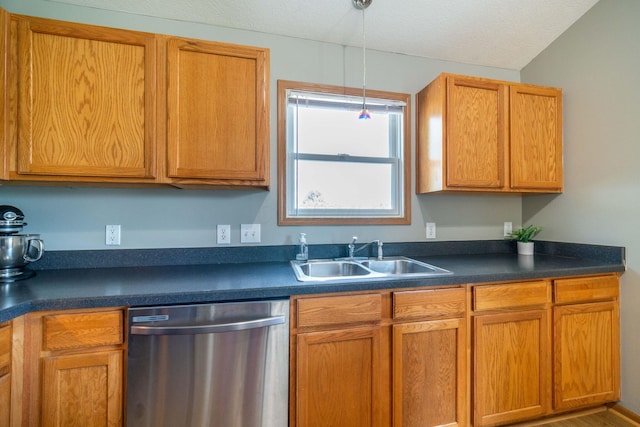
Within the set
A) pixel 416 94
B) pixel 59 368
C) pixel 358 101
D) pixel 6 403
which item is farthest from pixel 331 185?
pixel 6 403

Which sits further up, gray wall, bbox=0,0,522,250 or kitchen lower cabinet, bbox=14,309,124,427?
gray wall, bbox=0,0,522,250

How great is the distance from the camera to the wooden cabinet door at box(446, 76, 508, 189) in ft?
6.21

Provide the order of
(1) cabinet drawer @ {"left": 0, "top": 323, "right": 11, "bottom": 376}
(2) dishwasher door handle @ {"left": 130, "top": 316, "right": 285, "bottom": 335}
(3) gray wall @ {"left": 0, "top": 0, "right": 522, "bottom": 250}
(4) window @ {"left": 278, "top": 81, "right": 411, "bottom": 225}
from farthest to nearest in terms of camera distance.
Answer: (4) window @ {"left": 278, "top": 81, "right": 411, "bottom": 225}
(3) gray wall @ {"left": 0, "top": 0, "right": 522, "bottom": 250}
(2) dishwasher door handle @ {"left": 130, "top": 316, "right": 285, "bottom": 335}
(1) cabinet drawer @ {"left": 0, "top": 323, "right": 11, "bottom": 376}

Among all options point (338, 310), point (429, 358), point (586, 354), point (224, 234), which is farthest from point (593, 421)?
point (224, 234)

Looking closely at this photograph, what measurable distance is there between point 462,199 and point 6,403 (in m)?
2.72

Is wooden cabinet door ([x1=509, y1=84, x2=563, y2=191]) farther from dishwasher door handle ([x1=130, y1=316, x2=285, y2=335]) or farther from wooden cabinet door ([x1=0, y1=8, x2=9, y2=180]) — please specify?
wooden cabinet door ([x1=0, y1=8, x2=9, y2=180])

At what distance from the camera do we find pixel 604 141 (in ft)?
6.16

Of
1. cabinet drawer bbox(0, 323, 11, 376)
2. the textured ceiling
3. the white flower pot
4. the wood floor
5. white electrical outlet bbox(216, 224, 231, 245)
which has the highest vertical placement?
the textured ceiling

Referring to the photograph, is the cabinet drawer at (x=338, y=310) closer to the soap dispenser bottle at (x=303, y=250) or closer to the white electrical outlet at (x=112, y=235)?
the soap dispenser bottle at (x=303, y=250)

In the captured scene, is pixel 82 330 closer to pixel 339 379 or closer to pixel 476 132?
pixel 339 379

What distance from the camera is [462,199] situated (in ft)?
7.47

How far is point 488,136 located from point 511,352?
1365 mm

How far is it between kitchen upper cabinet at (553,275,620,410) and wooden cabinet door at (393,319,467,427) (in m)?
0.65

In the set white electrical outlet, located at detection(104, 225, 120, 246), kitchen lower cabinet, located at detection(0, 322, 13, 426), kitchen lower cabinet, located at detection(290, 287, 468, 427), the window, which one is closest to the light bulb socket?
the window
